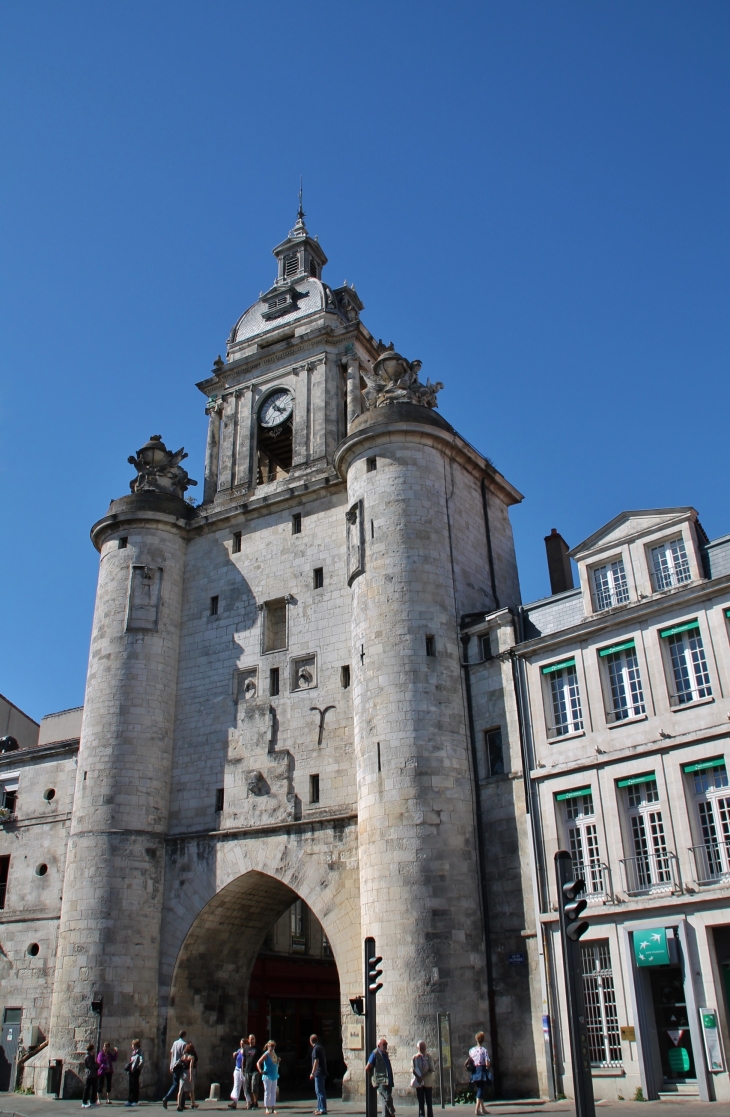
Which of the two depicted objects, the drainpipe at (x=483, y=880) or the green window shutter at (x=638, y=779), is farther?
the drainpipe at (x=483, y=880)

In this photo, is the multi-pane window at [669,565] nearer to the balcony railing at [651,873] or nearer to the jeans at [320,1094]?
the balcony railing at [651,873]

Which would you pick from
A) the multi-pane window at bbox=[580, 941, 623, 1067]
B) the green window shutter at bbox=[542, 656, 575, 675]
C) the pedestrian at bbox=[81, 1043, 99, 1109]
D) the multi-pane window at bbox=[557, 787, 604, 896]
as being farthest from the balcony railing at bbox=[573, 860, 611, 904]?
the pedestrian at bbox=[81, 1043, 99, 1109]

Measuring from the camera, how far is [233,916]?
24.9 m

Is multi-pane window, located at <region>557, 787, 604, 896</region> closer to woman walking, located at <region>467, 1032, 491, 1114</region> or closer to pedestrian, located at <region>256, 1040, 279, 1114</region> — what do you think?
woman walking, located at <region>467, 1032, 491, 1114</region>

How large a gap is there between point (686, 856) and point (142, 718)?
48.6 ft

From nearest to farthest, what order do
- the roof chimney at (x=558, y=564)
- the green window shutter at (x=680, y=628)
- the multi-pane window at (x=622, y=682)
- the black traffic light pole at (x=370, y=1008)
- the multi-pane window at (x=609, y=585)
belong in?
the black traffic light pole at (x=370, y=1008) → the green window shutter at (x=680, y=628) → the multi-pane window at (x=622, y=682) → the multi-pane window at (x=609, y=585) → the roof chimney at (x=558, y=564)

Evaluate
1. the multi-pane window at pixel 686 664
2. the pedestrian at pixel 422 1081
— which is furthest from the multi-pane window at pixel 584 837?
the pedestrian at pixel 422 1081

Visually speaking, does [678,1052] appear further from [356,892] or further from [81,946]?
[81,946]

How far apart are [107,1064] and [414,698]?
9.96 m

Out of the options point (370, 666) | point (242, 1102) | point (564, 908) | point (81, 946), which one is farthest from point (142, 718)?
point (564, 908)

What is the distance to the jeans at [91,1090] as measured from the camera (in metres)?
19.5

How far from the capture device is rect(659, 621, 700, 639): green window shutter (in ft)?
60.4

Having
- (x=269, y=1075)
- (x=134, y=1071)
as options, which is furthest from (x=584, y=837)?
(x=134, y=1071)

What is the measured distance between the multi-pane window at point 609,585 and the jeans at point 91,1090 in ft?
46.4
